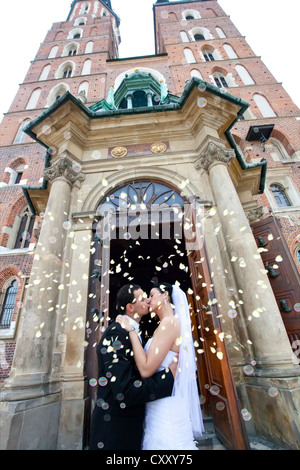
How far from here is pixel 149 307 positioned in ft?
9.16

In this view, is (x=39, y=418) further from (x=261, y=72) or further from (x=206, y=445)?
(x=261, y=72)

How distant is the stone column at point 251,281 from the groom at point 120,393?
88.4 inches

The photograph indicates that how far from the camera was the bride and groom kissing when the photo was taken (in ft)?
6.95

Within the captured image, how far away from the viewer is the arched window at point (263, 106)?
15.3m

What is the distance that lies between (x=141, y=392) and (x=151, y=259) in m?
7.10

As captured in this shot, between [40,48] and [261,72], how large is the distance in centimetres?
2174

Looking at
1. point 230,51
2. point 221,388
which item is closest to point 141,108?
point 221,388

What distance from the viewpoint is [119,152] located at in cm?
629

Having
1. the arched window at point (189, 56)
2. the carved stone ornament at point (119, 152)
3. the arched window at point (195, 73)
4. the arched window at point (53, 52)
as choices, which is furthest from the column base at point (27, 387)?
the arched window at point (53, 52)

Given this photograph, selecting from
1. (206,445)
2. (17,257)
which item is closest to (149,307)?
(206,445)

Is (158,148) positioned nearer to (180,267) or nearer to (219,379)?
(180,267)

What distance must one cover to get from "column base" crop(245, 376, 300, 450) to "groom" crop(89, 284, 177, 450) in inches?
80.2

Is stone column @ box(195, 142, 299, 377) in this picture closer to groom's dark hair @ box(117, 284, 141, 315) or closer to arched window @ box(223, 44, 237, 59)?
groom's dark hair @ box(117, 284, 141, 315)

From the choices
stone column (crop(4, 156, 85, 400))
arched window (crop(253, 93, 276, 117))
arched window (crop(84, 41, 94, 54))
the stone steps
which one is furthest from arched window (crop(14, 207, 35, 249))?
arched window (crop(84, 41, 94, 54))
